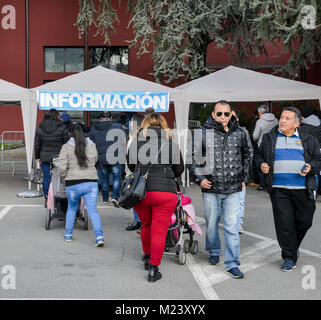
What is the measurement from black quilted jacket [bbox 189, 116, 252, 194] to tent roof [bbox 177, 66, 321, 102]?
675 cm

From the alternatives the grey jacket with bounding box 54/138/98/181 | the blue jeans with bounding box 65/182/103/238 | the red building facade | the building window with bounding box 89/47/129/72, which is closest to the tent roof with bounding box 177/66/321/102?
the grey jacket with bounding box 54/138/98/181

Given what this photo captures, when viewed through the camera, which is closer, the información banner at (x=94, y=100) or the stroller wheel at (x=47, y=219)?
the stroller wheel at (x=47, y=219)

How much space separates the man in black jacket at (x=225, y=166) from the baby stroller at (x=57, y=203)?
9.26 feet

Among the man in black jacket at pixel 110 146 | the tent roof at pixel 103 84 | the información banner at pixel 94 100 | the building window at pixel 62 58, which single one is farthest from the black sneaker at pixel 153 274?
the building window at pixel 62 58

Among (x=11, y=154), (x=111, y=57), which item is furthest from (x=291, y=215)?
(x=111, y=57)

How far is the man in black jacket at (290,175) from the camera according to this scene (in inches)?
231

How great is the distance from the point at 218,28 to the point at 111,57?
35.5 feet

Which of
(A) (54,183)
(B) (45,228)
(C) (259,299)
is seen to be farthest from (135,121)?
(C) (259,299)

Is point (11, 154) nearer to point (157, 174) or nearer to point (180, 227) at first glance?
point (180, 227)

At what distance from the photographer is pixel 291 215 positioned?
596 centimetres

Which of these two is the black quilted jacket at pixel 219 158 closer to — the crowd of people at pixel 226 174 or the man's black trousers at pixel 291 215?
the crowd of people at pixel 226 174

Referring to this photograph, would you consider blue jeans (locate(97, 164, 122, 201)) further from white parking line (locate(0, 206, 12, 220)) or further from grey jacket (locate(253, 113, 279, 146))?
grey jacket (locate(253, 113, 279, 146))
